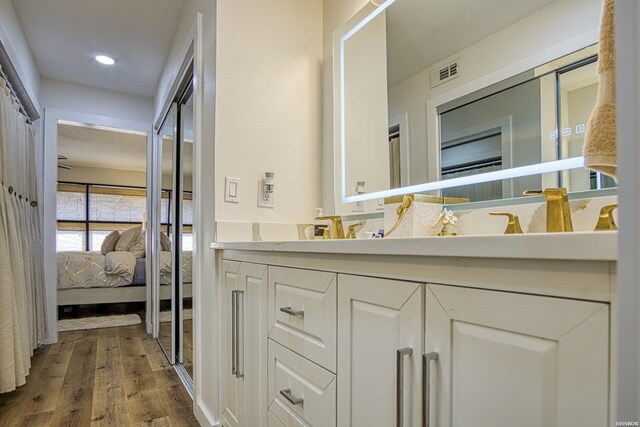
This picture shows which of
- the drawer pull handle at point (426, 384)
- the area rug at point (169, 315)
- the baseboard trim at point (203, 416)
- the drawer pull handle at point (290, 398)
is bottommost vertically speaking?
the baseboard trim at point (203, 416)

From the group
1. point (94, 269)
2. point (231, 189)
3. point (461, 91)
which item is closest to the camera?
point (461, 91)

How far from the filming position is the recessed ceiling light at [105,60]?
9.78 ft

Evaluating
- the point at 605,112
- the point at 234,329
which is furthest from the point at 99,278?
the point at 605,112

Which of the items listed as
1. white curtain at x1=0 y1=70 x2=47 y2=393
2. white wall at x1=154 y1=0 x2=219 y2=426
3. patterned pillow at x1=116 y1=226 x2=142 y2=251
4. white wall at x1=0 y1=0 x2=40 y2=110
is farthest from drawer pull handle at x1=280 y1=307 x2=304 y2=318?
patterned pillow at x1=116 y1=226 x2=142 y2=251

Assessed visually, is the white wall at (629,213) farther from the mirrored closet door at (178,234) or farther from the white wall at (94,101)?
the white wall at (94,101)

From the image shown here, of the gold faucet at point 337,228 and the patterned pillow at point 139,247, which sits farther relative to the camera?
the patterned pillow at point 139,247

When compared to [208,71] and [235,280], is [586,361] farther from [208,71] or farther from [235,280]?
[208,71]

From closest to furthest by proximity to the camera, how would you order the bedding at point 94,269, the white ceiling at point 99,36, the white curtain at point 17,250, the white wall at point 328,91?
the white wall at point 328,91
the white curtain at point 17,250
the white ceiling at point 99,36
the bedding at point 94,269

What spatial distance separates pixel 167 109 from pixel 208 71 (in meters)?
1.37

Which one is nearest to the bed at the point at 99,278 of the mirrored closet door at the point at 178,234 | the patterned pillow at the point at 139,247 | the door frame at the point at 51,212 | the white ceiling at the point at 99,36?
the patterned pillow at the point at 139,247

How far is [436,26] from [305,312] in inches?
45.0

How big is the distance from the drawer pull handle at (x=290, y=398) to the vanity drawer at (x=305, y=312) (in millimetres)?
125

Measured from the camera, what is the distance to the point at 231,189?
1636mm

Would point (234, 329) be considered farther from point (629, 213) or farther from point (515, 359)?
point (629, 213)
